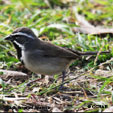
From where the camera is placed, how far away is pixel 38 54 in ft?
19.7

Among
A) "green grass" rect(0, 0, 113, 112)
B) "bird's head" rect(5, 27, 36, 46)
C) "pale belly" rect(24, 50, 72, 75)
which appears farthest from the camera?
"bird's head" rect(5, 27, 36, 46)

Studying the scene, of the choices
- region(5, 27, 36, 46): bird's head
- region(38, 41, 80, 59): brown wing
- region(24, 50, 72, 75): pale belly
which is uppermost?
region(5, 27, 36, 46): bird's head

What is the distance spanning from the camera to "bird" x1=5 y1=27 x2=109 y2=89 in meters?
5.93

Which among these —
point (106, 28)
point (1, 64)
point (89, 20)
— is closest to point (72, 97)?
point (1, 64)

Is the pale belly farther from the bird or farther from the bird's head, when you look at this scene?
the bird's head

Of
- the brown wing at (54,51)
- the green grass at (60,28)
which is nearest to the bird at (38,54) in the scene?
the brown wing at (54,51)

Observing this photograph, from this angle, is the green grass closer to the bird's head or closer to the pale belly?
the pale belly

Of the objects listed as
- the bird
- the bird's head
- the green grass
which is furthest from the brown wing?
the green grass

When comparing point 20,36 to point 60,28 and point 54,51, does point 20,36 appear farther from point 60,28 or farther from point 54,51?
point 60,28

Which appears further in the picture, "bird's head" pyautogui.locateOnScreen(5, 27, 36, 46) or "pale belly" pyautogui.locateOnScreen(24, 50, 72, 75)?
"bird's head" pyautogui.locateOnScreen(5, 27, 36, 46)

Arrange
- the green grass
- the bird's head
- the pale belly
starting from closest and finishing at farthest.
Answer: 1. the pale belly
2. the green grass
3. the bird's head

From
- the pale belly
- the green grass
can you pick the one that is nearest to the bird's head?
the pale belly

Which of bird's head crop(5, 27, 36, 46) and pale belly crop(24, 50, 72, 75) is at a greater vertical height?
bird's head crop(5, 27, 36, 46)

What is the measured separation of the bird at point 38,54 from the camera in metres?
5.93
